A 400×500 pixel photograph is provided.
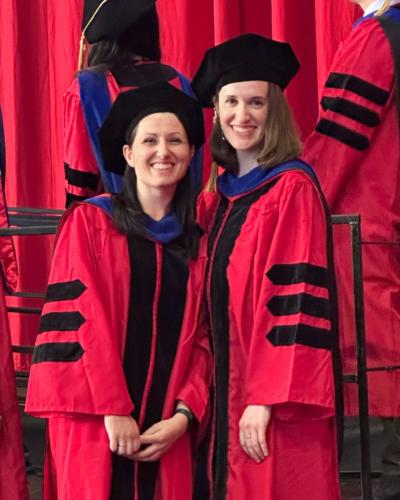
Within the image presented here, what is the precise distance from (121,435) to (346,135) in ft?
3.90

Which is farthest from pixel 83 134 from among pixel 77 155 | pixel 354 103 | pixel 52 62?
pixel 52 62

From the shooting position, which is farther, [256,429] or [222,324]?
[222,324]

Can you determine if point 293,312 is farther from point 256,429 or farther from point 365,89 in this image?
point 365,89

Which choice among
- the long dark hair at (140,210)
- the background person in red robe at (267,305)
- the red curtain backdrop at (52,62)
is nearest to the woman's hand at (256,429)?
the background person in red robe at (267,305)

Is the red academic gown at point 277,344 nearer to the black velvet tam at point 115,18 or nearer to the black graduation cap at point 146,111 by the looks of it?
the black graduation cap at point 146,111

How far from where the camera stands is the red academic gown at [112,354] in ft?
7.88

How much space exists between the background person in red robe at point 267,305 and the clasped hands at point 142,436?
11 cm

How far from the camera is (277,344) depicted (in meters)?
2.38

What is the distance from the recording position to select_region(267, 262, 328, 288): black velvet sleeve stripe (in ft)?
7.83

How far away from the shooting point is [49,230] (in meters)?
2.98

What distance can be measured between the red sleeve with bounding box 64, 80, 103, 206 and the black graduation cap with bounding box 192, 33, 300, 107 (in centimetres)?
77

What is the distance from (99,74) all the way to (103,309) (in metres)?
0.99

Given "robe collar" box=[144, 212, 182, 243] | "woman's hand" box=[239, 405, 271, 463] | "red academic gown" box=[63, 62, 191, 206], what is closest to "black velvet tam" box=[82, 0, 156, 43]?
"red academic gown" box=[63, 62, 191, 206]

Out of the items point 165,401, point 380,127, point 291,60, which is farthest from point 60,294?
point 380,127
